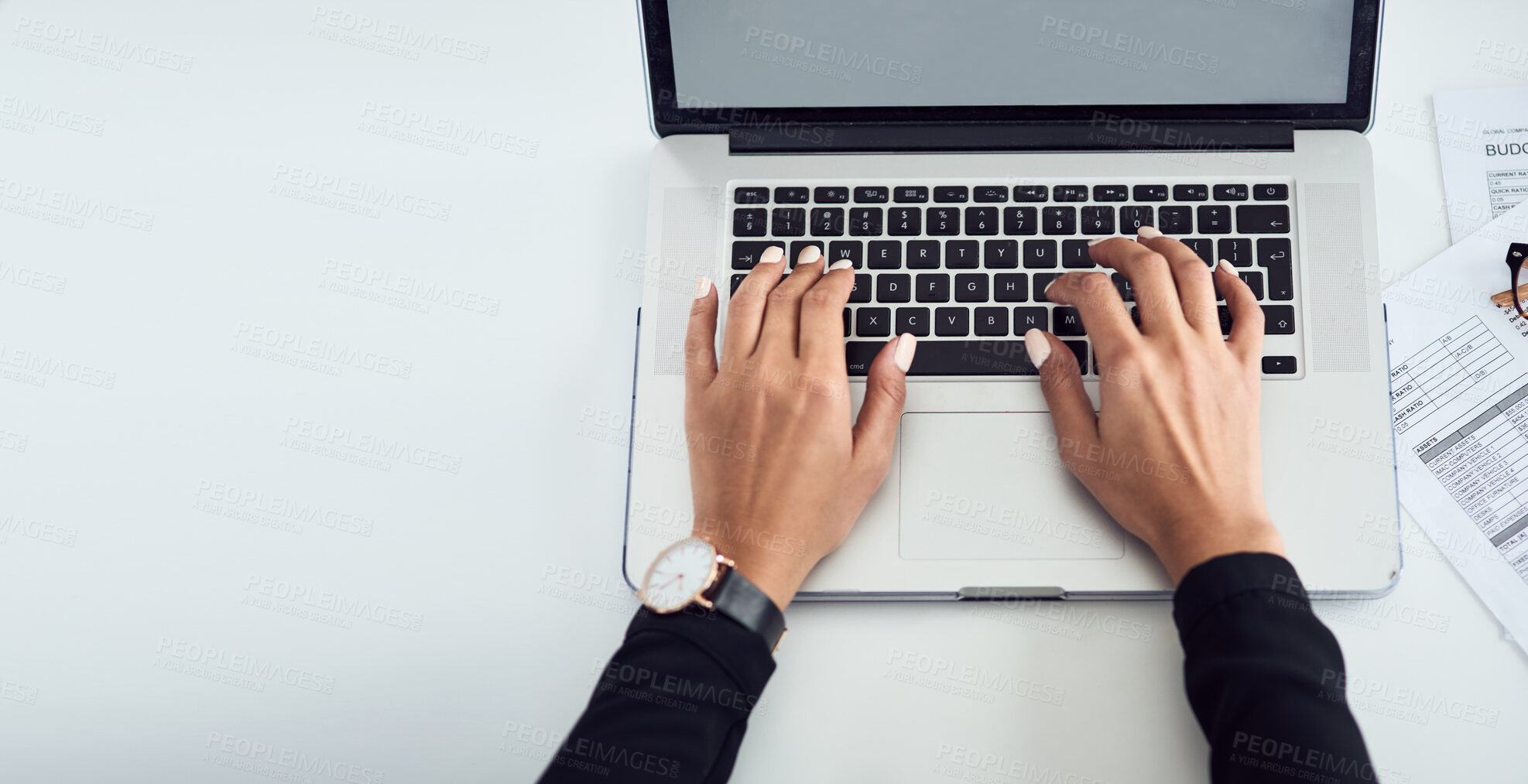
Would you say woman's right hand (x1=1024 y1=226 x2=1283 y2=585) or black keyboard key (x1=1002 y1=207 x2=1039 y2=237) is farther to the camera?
black keyboard key (x1=1002 y1=207 x2=1039 y2=237)

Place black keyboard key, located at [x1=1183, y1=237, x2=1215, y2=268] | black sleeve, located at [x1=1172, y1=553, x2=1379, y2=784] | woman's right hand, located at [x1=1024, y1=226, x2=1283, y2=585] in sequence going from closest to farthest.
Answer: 1. black sleeve, located at [x1=1172, y1=553, x2=1379, y2=784]
2. woman's right hand, located at [x1=1024, y1=226, x2=1283, y2=585]
3. black keyboard key, located at [x1=1183, y1=237, x2=1215, y2=268]

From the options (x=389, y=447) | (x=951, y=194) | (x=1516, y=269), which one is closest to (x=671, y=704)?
(x=389, y=447)

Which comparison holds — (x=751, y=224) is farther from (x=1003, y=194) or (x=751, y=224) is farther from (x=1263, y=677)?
(x=1263, y=677)

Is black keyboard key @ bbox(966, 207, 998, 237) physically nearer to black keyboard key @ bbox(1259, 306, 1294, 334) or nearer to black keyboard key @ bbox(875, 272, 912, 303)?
black keyboard key @ bbox(875, 272, 912, 303)

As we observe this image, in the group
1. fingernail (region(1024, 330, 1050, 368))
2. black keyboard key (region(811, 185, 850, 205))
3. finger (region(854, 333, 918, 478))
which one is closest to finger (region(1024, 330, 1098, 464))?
fingernail (region(1024, 330, 1050, 368))

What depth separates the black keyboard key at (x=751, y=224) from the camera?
2.68ft

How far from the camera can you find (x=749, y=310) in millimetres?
774

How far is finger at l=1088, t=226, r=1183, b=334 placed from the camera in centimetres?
74

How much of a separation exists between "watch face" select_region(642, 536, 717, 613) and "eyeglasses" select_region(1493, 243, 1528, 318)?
0.72 m

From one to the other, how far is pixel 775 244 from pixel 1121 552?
1.25ft

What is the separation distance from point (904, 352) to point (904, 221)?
0.13m

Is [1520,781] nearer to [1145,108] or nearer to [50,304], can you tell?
[1145,108]

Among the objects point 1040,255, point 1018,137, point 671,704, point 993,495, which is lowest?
point 671,704

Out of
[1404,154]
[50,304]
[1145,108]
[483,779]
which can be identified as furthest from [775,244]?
[50,304]
